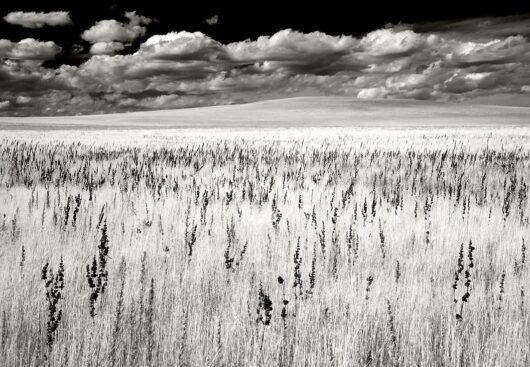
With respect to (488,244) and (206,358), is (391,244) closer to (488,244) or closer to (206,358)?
(488,244)

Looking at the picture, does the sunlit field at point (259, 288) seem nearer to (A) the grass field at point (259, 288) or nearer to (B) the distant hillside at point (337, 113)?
(A) the grass field at point (259, 288)

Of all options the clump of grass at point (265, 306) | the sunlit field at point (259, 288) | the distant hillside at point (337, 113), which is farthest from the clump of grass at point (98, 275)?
the distant hillside at point (337, 113)

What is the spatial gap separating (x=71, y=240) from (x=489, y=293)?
3854mm

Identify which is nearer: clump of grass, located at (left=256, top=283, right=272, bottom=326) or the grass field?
clump of grass, located at (left=256, top=283, right=272, bottom=326)

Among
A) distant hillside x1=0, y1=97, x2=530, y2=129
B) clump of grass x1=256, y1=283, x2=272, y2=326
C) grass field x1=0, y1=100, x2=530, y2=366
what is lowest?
grass field x1=0, y1=100, x2=530, y2=366

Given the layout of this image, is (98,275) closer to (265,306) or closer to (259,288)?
(259,288)

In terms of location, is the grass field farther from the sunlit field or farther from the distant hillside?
the distant hillside

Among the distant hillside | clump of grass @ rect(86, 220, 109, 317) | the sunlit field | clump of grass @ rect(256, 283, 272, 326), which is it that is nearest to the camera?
clump of grass @ rect(256, 283, 272, 326)

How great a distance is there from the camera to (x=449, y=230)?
496 centimetres

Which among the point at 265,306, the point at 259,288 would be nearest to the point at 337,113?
the point at 259,288

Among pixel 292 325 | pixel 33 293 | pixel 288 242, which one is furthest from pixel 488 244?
pixel 33 293

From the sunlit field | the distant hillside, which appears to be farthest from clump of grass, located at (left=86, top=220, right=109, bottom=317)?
the distant hillside

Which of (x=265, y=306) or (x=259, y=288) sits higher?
(x=265, y=306)

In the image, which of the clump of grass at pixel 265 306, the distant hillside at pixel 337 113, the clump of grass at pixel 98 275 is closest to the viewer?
the clump of grass at pixel 265 306
